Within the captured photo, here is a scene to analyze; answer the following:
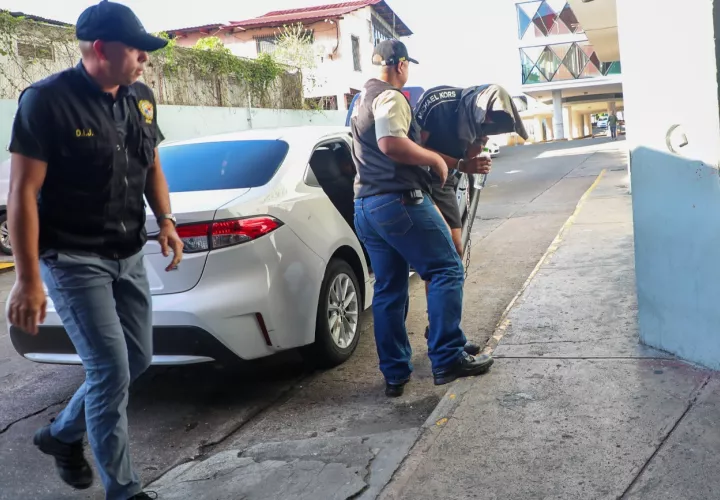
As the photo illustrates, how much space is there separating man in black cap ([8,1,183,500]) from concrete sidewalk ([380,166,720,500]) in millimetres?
1123

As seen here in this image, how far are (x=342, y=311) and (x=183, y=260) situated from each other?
123cm

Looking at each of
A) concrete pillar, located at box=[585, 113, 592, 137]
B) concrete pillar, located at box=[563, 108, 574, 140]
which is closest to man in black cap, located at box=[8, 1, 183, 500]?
concrete pillar, located at box=[563, 108, 574, 140]

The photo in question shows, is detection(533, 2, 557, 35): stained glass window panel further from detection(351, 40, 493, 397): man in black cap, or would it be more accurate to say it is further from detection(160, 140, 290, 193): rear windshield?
detection(351, 40, 493, 397): man in black cap

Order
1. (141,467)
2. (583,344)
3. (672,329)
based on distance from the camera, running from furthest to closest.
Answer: (583,344) → (672,329) → (141,467)

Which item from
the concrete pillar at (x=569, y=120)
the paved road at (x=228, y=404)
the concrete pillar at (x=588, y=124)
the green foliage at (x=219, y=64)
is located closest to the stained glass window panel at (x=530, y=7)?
the concrete pillar at (x=569, y=120)

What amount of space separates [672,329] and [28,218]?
310 cm

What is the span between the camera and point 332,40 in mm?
36625

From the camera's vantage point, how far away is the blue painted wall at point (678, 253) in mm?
3609

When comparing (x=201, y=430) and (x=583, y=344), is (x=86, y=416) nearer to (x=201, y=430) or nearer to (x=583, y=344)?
(x=201, y=430)

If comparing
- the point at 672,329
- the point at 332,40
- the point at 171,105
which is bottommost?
A: the point at 672,329

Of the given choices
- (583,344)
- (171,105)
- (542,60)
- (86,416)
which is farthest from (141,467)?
(542,60)

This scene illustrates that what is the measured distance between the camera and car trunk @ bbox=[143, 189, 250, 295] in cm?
392

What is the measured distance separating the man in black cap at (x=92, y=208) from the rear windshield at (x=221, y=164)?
1395mm

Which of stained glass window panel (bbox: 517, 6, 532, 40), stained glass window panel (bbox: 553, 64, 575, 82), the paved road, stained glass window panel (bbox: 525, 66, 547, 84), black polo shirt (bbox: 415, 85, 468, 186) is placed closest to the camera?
the paved road
